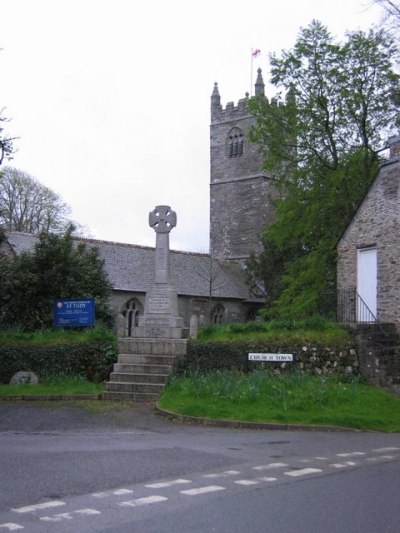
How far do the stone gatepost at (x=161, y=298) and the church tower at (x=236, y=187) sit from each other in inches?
1291

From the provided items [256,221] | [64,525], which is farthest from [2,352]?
[256,221]

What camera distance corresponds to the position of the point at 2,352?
65.6 feet

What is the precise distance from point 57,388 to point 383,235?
1096 cm

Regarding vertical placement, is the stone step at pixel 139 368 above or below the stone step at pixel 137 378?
above

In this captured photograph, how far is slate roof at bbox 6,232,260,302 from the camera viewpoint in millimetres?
41103

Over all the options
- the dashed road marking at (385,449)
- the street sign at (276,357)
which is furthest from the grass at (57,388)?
the dashed road marking at (385,449)

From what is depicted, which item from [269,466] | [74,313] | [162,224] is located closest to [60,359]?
[74,313]

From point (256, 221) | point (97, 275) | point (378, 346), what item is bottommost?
point (378, 346)

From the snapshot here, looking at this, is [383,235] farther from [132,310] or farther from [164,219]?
[132,310]

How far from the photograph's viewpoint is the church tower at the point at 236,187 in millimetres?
56031

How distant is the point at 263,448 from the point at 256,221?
149ft

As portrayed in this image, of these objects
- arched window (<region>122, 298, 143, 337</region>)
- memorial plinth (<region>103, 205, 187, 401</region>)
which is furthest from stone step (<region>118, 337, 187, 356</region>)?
arched window (<region>122, 298, 143, 337</region>)

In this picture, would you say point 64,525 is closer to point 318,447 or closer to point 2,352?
point 318,447

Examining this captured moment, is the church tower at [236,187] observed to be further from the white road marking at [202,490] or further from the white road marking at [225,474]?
the white road marking at [202,490]
